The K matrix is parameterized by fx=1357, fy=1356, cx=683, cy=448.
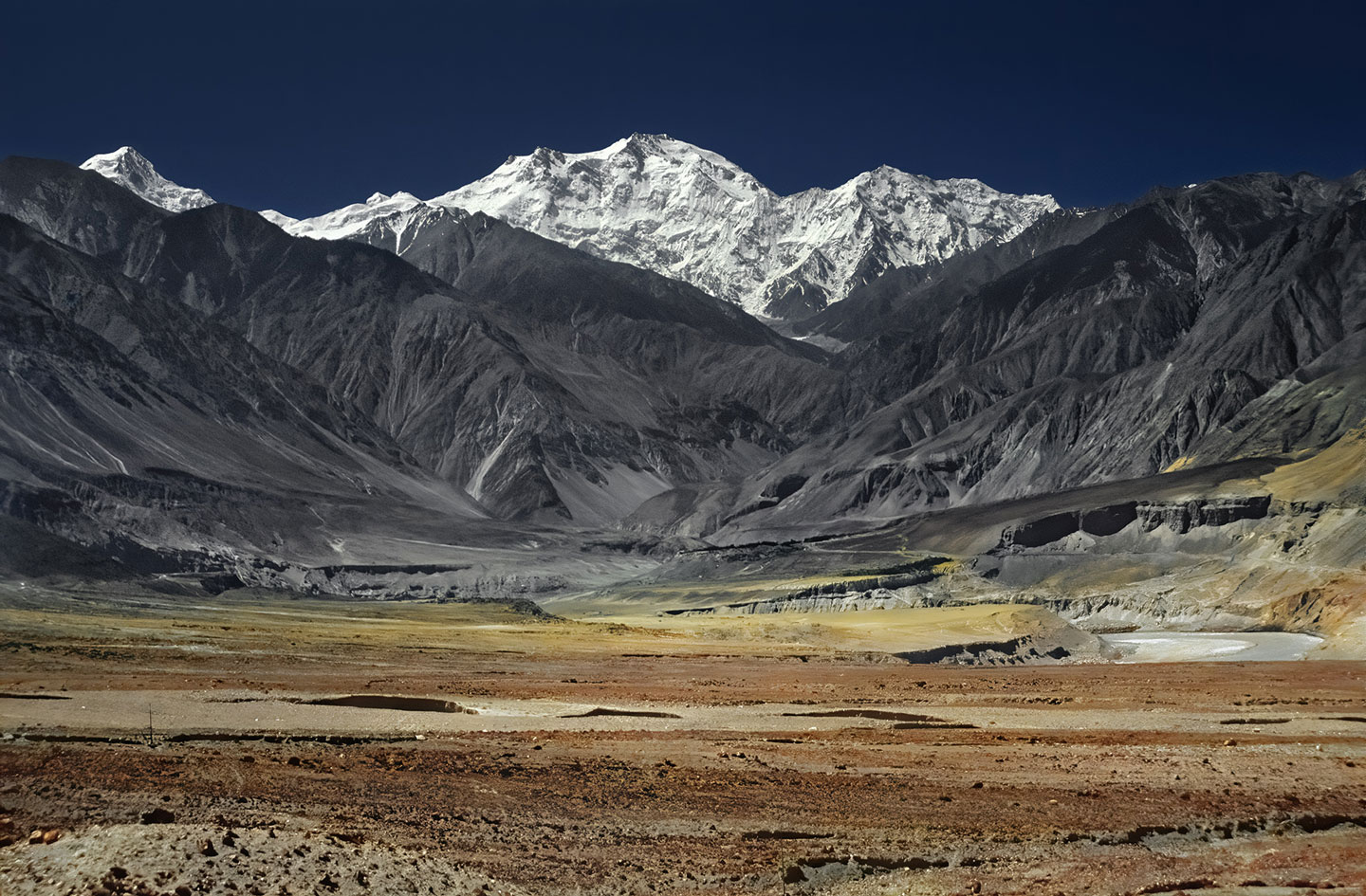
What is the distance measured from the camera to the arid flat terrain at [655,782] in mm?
Answer: 18062

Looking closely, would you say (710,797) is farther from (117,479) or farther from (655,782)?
(117,479)

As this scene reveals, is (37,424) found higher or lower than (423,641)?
higher

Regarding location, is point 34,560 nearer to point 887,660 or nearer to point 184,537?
point 184,537

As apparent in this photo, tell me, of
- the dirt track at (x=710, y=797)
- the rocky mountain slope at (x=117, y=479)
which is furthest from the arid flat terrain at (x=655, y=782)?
the rocky mountain slope at (x=117, y=479)

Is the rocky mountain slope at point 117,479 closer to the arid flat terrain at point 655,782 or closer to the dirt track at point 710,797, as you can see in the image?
the arid flat terrain at point 655,782

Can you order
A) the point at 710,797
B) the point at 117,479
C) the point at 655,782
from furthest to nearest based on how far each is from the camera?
1. the point at 117,479
2. the point at 655,782
3. the point at 710,797

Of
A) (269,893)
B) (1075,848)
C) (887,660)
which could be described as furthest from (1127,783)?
(887,660)

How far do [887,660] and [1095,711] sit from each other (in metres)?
32.3

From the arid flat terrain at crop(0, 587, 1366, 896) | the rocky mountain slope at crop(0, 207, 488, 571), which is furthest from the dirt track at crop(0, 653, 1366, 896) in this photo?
the rocky mountain slope at crop(0, 207, 488, 571)

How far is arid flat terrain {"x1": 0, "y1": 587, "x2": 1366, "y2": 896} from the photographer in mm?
18062

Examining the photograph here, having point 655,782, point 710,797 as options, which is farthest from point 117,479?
point 710,797

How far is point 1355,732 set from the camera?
3456cm

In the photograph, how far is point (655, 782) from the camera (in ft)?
83.2

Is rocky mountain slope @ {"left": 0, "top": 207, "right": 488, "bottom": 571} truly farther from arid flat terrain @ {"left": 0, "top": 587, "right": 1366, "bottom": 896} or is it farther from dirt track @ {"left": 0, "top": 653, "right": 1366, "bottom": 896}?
dirt track @ {"left": 0, "top": 653, "right": 1366, "bottom": 896}
